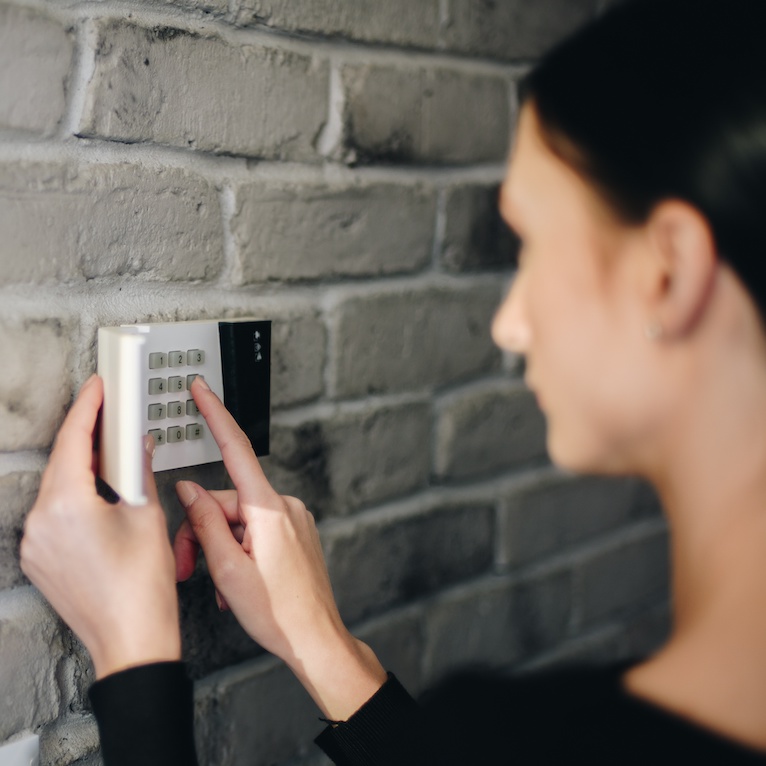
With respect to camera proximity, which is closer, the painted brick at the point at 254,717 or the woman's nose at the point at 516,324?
the woman's nose at the point at 516,324

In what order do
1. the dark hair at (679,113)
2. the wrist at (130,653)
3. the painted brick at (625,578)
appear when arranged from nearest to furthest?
the dark hair at (679,113)
the wrist at (130,653)
the painted brick at (625,578)

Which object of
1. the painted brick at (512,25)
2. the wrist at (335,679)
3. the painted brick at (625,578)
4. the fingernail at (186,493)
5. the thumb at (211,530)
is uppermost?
the painted brick at (512,25)

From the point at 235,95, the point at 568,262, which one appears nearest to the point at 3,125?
the point at 235,95

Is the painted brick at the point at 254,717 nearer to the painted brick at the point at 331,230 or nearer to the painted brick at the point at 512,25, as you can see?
the painted brick at the point at 331,230

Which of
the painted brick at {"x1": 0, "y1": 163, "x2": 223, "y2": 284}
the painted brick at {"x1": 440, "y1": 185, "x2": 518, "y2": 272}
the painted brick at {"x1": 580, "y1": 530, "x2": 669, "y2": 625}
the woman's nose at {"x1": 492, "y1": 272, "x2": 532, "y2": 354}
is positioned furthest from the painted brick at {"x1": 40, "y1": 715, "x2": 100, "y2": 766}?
the painted brick at {"x1": 580, "y1": 530, "x2": 669, "y2": 625}

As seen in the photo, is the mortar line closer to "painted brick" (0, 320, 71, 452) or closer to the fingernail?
"painted brick" (0, 320, 71, 452)

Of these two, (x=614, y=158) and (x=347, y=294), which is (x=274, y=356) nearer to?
(x=347, y=294)

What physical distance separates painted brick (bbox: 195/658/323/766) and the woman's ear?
536 millimetres

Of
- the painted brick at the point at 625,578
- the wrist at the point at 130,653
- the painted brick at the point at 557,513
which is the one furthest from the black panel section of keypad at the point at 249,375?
the painted brick at the point at 625,578

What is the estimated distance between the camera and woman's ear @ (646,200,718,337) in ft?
1.63

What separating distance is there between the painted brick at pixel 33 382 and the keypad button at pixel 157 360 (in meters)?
0.06

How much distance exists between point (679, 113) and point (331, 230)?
397mm

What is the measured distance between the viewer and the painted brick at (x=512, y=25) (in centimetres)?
92

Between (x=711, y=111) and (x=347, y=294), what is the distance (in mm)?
434
